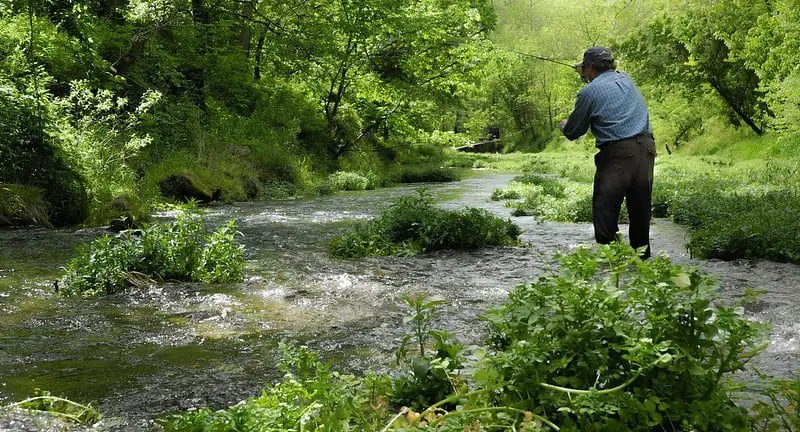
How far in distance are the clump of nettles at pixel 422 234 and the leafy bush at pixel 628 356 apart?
5.52m

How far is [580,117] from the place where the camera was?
642 cm

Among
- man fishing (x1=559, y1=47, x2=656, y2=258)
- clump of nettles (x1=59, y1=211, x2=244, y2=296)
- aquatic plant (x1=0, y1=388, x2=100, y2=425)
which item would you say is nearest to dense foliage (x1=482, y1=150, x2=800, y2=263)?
man fishing (x1=559, y1=47, x2=656, y2=258)

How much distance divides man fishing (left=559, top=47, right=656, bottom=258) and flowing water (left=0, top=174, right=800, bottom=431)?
96 centimetres

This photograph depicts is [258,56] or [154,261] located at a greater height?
[258,56]

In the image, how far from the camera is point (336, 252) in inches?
320

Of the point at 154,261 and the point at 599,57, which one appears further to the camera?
the point at 599,57

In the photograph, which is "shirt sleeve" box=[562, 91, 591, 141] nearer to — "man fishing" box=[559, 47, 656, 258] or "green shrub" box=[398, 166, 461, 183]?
"man fishing" box=[559, 47, 656, 258]

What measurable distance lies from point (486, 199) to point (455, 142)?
13461 millimetres

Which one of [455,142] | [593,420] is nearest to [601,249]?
[593,420]

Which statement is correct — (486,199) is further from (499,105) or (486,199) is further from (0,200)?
(499,105)

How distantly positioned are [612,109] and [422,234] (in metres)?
3.14

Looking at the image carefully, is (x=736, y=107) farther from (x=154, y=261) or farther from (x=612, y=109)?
(x=154, y=261)

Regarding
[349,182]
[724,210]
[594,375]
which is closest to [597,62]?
[724,210]

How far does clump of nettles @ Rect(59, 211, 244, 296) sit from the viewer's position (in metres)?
5.93
